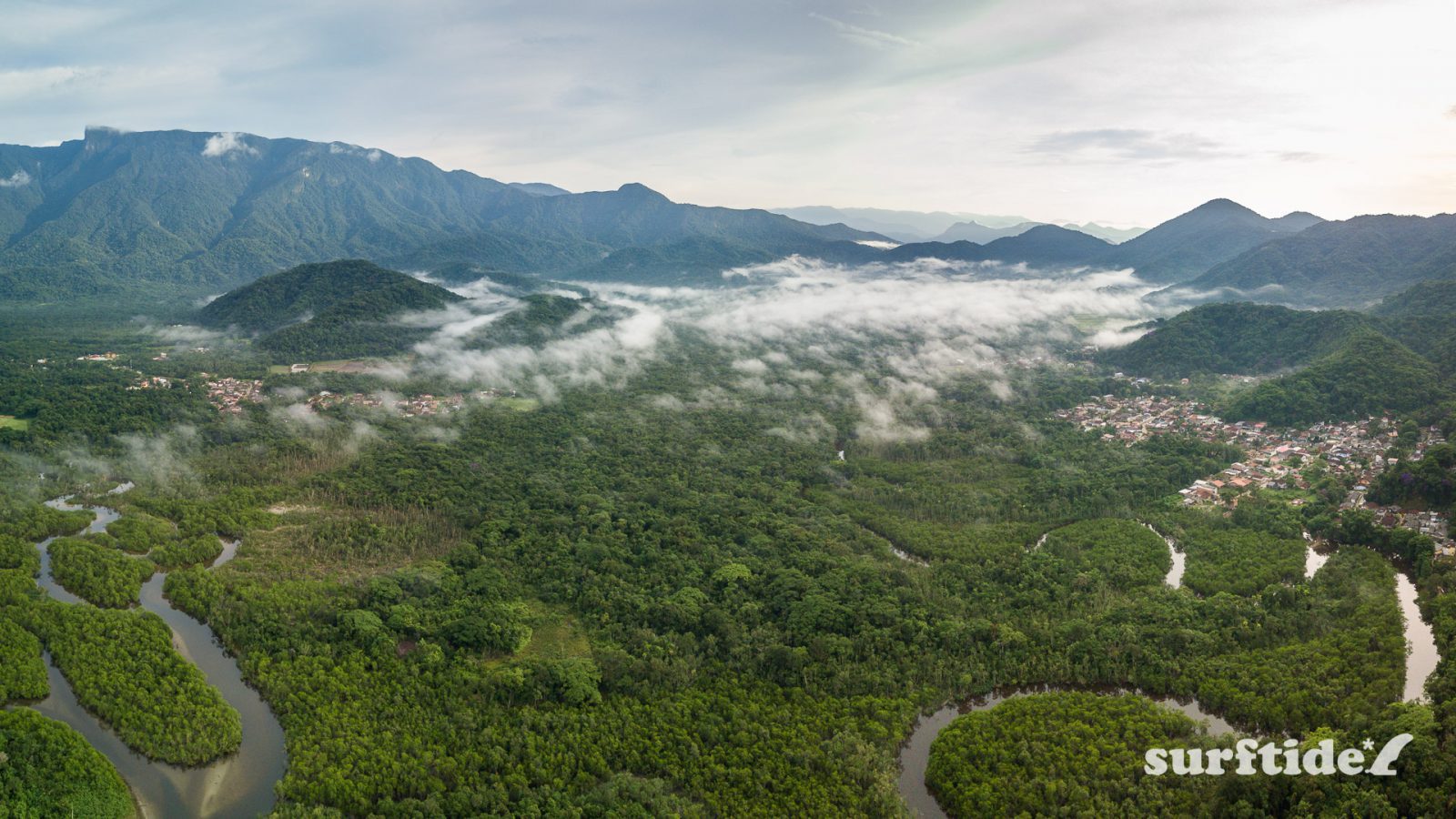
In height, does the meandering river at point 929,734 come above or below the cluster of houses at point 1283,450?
below

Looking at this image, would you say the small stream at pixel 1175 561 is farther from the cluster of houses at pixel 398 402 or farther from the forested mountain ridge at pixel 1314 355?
the cluster of houses at pixel 398 402

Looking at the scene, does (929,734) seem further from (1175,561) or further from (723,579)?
(1175,561)

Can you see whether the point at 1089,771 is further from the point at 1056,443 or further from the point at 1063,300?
the point at 1063,300

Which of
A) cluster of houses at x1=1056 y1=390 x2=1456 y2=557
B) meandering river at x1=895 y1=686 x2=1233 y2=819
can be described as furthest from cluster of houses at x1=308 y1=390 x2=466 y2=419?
cluster of houses at x1=1056 y1=390 x2=1456 y2=557

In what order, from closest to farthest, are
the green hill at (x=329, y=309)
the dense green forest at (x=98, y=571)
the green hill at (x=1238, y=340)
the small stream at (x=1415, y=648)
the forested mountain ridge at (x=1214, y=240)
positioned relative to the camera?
the small stream at (x=1415, y=648) < the dense green forest at (x=98, y=571) < the green hill at (x=1238, y=340) < the green hill at (x=329, y=309) < the forested mountain ridge at (x=1214, y=240)

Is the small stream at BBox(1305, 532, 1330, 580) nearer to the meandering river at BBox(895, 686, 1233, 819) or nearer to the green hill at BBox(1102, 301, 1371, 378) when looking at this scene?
the meandering river at BBox(895, 686, 1233, 819)

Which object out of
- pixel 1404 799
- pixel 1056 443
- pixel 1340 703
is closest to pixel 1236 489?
pixel 1056 443

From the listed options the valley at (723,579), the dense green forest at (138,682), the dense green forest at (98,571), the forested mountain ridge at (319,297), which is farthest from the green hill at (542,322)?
the dense green forest at (138,682)
